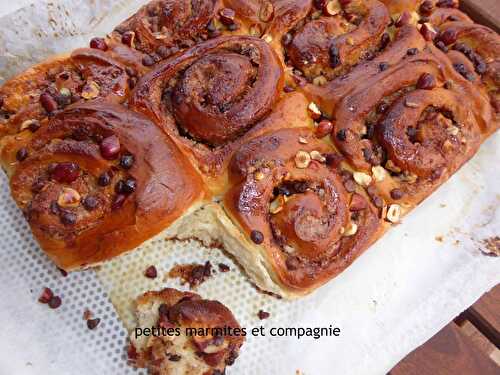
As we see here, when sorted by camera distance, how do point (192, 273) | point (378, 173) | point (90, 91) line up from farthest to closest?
point (192, 273)
point (378, 173)
point (90, 91)

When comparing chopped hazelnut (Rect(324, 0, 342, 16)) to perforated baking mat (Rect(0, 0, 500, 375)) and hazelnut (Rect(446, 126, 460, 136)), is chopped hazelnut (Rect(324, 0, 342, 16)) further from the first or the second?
perforated baking mat (Rect(0, 0, 500, 375))

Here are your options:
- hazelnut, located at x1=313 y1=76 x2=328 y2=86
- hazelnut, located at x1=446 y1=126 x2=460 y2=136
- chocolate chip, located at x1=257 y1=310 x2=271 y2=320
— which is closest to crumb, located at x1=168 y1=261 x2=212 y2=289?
chocolate chip, located at x1=257 y1=310 x2=271 y2=320

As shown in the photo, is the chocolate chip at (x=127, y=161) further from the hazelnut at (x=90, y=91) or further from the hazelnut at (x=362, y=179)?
the hazelnut at (x=362, y=179)

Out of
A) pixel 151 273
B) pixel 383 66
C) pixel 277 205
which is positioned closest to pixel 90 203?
pixel 151 273

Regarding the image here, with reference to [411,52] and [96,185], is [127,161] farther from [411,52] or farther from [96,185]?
[411,52]

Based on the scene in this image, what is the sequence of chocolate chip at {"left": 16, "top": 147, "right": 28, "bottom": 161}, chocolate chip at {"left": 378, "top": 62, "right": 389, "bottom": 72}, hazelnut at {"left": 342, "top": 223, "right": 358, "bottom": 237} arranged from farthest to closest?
chocolate chip at {"left": 378, "top": 62, "right": 389, "bottom": 72} → hazelnut at {"left": 342, "top": 223, "right": 358, "bottom": 237} → chocolate chip at {"left": 16, "top": 147, "right": 28, "bottom": 161}

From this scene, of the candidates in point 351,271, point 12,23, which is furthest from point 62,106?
point 351,271
